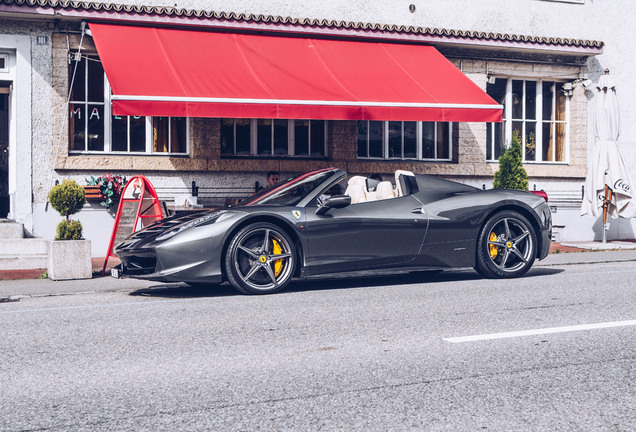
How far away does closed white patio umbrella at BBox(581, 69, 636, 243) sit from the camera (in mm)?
14477

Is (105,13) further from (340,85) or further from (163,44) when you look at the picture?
(340,85)

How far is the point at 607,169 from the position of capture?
47.8ft

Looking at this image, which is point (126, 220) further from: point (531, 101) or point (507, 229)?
point (531, 101)

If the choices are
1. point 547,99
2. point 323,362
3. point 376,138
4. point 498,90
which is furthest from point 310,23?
point 323,362

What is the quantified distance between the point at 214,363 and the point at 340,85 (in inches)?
309

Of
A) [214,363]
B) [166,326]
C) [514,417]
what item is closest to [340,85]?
[166,326]

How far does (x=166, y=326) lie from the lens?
6.19 metres

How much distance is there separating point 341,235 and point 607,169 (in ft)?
27.3

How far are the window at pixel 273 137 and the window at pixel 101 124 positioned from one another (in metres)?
1.06

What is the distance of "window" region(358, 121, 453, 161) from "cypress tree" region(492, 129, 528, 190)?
1263 millimetres

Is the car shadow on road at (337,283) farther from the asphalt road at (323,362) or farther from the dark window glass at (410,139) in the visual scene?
the dark window glass at (410,139)

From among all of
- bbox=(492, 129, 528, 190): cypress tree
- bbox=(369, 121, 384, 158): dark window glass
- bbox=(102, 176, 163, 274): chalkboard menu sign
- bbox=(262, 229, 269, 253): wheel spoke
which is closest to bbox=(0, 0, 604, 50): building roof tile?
bbox=(369, 121, 384, 158): dark window glass

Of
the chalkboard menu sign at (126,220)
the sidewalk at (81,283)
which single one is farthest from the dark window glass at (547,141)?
the chalkboard menu sign at (126,220)

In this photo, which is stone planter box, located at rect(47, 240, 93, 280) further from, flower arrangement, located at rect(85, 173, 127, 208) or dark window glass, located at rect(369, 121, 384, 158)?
dark window glass, located at rect(369, 121, 384, 158)
